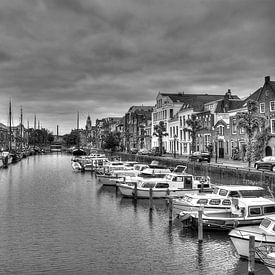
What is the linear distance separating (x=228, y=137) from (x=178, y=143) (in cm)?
2974

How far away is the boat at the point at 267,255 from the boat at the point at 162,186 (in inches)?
863

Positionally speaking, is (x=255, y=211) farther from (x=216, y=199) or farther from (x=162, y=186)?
(x=162, y=186)

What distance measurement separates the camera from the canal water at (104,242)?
2244cm

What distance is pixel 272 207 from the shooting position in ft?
95.1

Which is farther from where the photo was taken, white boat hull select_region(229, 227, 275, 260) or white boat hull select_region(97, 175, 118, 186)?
white boat hull select_region(97, 175, 118, 186)

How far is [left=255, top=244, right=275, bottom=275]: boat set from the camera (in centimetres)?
1900

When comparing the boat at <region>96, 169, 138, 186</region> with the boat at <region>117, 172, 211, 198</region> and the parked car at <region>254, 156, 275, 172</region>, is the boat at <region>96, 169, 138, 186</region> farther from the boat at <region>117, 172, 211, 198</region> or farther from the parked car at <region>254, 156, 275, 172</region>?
the parked car at <region>254, 156, 275, 172</region>

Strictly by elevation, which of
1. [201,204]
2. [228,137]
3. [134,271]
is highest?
[228,137]

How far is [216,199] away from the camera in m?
30.9

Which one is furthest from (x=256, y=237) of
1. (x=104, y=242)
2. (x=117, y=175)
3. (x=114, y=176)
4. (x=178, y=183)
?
(x=117, y=175)

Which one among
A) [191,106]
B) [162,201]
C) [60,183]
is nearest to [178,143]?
[191,106]

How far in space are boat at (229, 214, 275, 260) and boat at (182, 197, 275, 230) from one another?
5025mm

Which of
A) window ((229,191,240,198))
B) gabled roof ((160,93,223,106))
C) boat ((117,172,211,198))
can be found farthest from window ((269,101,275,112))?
gabled roof ((160,93,223,106))

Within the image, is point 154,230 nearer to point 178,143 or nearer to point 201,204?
point 201,204
